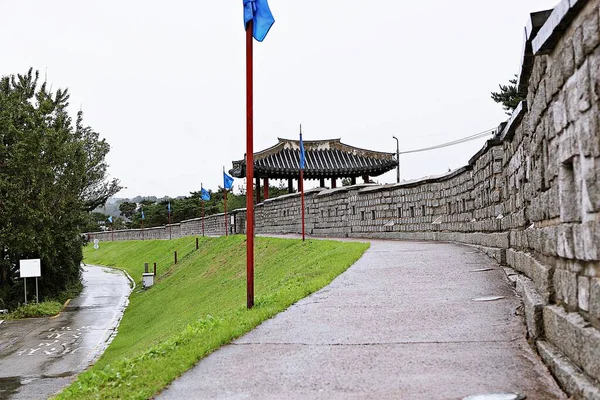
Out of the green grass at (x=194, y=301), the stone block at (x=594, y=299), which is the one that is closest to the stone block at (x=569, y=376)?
the stone block at (x=594, y=299)

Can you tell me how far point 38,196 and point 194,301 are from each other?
1117cm

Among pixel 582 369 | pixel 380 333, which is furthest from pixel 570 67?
pixel 380 333

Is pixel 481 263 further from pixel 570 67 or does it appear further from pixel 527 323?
pixel 570 67

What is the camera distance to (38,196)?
3014 cm

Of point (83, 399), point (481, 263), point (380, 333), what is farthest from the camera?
point (481, 263)

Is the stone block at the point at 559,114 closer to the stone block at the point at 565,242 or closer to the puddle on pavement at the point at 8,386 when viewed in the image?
the stone block at the point at 565,242

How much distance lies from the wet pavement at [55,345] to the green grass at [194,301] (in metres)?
0.70

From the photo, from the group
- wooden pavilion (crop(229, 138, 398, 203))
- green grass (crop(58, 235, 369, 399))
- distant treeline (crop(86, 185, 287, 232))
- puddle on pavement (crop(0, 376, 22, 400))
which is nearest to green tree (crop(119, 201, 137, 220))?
distant treeline (crop(86, 185, 287, 232))

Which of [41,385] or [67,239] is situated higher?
[67,239]

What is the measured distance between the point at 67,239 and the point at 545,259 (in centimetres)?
2888

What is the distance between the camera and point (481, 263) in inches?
473

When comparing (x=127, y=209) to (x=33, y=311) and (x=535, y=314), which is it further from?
(x=535, y=314)

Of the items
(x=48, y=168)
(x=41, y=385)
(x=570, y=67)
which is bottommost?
(x=41, y=385)

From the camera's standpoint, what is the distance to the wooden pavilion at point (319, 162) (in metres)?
43.6
